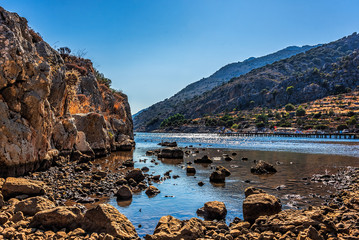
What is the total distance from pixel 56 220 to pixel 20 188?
14.3ft

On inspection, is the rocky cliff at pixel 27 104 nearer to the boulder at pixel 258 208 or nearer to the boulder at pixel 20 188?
the boulder at pixel 20 188

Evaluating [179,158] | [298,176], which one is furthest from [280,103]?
[298,176]

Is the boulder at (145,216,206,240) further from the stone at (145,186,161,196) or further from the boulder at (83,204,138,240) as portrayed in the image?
the stone at (145,186,161,196)

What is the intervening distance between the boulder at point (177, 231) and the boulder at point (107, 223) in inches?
32.5

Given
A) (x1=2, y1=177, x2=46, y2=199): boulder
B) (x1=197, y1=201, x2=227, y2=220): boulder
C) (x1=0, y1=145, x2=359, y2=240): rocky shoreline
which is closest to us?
(x1=0, y1=145, x2=359, y2=240): rocky shoreline

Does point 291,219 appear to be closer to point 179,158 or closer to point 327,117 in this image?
point 179,158

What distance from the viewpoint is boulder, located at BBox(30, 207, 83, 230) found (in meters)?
8.91

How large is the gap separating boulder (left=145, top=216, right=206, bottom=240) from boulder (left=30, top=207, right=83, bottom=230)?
274 centimetres

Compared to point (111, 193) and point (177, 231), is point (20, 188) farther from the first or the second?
point (177, 231)

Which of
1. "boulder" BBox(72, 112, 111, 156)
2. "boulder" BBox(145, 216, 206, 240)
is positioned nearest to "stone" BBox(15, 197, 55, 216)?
"boulder" BBox(145, 216, 206, 240)

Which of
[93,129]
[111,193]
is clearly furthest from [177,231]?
[93,129]

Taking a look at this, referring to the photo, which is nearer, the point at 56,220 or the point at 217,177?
the point at 56,220

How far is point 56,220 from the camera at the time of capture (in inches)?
355

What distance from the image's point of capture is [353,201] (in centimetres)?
1213
